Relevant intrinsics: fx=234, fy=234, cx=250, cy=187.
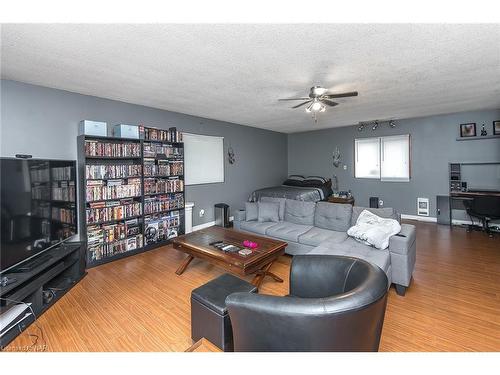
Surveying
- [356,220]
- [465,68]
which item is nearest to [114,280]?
[356,220]

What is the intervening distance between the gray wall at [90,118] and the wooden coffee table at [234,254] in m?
1.97

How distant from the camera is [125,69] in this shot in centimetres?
264

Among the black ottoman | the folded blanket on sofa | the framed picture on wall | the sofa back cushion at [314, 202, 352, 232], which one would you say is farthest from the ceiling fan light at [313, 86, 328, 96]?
the framed picture on wall

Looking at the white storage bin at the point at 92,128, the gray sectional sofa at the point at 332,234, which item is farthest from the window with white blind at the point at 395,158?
the white storage bin at the point at 92,128

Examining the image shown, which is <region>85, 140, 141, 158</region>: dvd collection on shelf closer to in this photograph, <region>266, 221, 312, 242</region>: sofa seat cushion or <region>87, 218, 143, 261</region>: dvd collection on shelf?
<region>87, 218, 143, 261</region>: dvd collection on shelf

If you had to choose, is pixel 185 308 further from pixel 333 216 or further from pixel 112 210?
pixel 333 216

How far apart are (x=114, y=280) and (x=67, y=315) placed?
2.32 ft

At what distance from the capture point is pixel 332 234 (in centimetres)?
326

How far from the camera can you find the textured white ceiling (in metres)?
1.94

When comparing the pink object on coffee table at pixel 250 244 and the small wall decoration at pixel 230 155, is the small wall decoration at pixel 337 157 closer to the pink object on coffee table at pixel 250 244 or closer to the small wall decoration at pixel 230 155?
the small wall decoration at pixel 230 155

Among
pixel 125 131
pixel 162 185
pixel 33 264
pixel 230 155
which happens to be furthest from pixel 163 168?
pixel 33 264

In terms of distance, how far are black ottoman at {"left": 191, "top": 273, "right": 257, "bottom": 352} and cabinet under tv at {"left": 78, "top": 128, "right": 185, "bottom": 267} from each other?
2383 mm

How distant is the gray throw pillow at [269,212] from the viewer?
158 inches

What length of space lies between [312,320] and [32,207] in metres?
2.81
